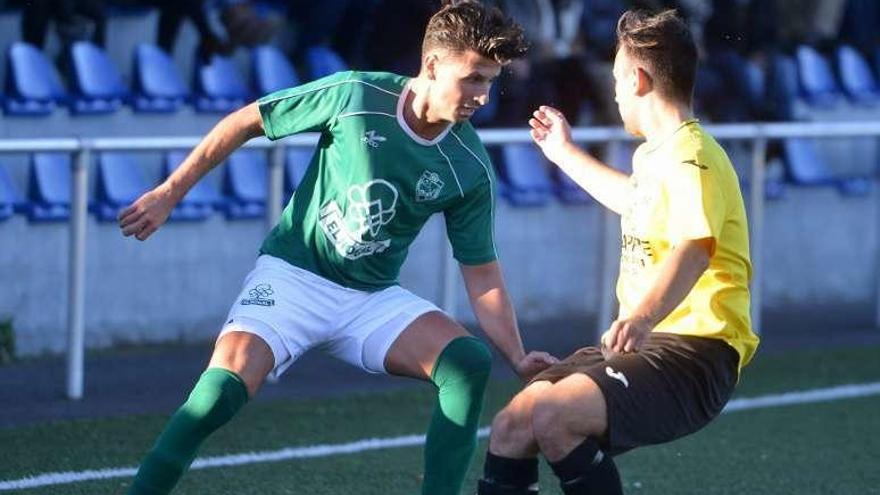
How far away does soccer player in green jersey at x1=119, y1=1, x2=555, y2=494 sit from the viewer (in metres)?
5.08

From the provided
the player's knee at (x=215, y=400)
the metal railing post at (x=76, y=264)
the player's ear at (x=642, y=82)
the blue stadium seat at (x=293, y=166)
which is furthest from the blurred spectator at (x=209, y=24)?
the player's ear at (x=642, y=82)

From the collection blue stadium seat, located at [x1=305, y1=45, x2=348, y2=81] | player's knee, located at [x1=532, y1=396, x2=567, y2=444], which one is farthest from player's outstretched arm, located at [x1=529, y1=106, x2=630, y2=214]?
blue stadium seat, located at [x1=305, y1=45, x2=348, y2=81]

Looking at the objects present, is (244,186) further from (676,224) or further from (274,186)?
(676,224)

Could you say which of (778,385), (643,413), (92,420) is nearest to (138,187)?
(92,420)

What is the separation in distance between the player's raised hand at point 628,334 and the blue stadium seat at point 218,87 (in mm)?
6025

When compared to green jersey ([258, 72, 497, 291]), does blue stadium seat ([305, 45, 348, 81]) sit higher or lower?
lower

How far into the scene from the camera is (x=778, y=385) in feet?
28.7

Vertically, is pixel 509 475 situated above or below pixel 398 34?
above

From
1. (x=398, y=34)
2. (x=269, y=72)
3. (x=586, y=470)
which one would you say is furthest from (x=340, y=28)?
(x=586, y=470)

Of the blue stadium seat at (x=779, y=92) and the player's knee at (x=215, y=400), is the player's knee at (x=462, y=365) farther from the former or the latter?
the blue stadium seat at (x=779, y=92)

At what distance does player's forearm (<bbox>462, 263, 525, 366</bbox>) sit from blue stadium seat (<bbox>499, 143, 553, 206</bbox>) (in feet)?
16.9

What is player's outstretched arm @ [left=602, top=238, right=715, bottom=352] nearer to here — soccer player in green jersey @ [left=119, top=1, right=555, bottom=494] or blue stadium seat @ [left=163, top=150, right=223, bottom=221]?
soccer player in green jersey @ [left=119, top=1, right=555, bottom=494]

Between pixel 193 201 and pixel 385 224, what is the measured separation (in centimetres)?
452

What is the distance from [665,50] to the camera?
15.4 ft
